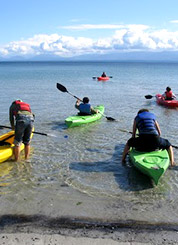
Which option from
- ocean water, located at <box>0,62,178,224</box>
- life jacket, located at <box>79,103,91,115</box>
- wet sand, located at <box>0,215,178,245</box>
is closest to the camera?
wet sand, located at <box>0,215,178,245</box>

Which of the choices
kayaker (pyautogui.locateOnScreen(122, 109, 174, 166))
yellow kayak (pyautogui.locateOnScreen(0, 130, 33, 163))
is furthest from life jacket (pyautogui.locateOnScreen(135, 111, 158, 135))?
yellow kayak (pyautogui.locateOnScreen(0, 130, 33, 163))

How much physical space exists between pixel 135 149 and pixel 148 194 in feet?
5.45

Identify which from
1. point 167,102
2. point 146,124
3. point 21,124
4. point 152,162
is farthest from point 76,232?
point 167,102

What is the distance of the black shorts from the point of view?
729 centimetres

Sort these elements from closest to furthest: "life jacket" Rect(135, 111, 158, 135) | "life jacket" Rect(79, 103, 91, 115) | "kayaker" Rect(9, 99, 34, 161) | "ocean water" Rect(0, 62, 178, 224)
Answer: "ocean water" Rect(0, 62, 178, 224) < "life jacket" Rect(135, 111, 158, 135) < "kayaker" Rect(9, 99, 34, 161) < "life jacket" Rect(79, 103, 91, 115)

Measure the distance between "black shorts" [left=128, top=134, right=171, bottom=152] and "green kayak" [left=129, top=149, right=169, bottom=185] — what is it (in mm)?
122

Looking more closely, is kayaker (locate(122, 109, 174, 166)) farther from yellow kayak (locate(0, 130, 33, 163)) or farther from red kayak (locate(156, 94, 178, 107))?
red kayak (locate(156, 94, 178, 107))

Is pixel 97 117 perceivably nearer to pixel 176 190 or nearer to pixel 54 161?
pixel 54 161

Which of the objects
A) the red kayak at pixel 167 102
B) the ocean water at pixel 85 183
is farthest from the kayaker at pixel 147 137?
the red kayak at pixel 167 102

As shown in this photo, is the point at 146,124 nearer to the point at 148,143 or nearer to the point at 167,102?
the point at 148,143

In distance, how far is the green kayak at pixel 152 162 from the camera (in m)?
6.44

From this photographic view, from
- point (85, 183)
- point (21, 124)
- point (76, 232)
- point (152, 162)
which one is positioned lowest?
point (85, 183)

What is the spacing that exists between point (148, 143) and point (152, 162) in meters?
0.69

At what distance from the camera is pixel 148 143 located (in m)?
7.33
